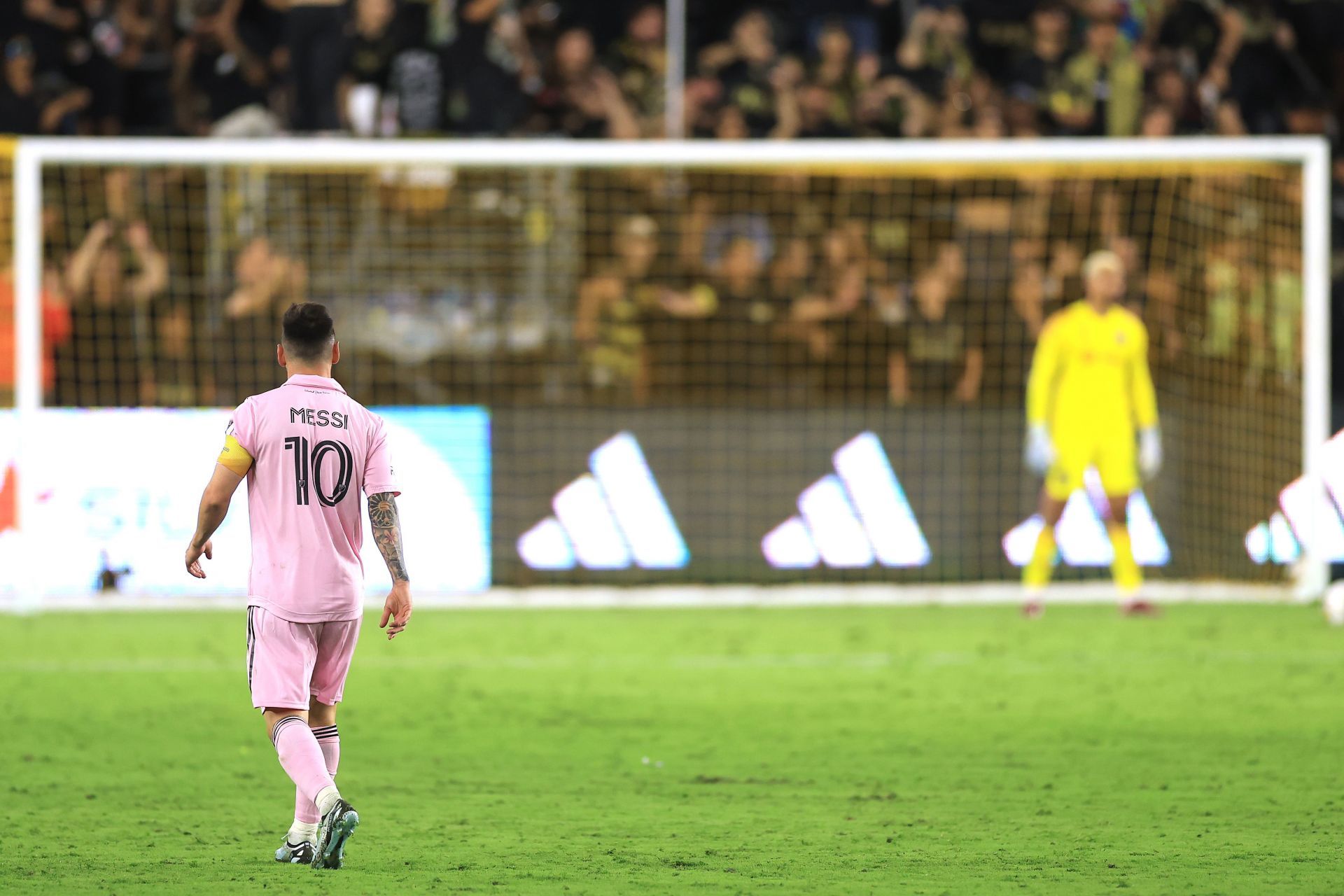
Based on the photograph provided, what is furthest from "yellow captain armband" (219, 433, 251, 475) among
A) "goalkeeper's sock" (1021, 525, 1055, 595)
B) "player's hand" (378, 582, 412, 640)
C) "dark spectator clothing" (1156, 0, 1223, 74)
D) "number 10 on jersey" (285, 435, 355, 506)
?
"dark spectator clothing" (1156, 0, 1223, 74)

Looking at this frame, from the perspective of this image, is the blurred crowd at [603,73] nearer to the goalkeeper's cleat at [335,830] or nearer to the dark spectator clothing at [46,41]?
the dark spectator clothing at [46,41]

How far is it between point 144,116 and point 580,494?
16.8ft

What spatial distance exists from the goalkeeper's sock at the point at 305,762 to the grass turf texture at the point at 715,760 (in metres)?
0.23

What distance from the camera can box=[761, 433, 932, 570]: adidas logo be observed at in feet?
44.0

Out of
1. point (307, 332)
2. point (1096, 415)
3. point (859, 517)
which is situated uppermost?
point (307, 332)

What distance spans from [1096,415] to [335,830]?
791 cm

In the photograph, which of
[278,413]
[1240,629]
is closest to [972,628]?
[1240,629]

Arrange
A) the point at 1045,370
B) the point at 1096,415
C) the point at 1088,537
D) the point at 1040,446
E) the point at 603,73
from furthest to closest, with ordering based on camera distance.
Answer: the point at 603,73 → the point at 1088,537 → the point at 1096,415 → the point at 1045,370 → the point at 1040,446

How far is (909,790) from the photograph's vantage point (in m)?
6.66

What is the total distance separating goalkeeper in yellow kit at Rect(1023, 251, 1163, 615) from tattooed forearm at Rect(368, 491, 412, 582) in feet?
23.6

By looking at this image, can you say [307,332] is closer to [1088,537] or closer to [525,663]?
[525,663]

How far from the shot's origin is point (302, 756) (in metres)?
5.11

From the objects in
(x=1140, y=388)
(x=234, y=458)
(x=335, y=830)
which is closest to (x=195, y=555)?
(x=234, y=458)

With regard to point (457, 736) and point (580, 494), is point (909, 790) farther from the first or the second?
point (580, 494)
